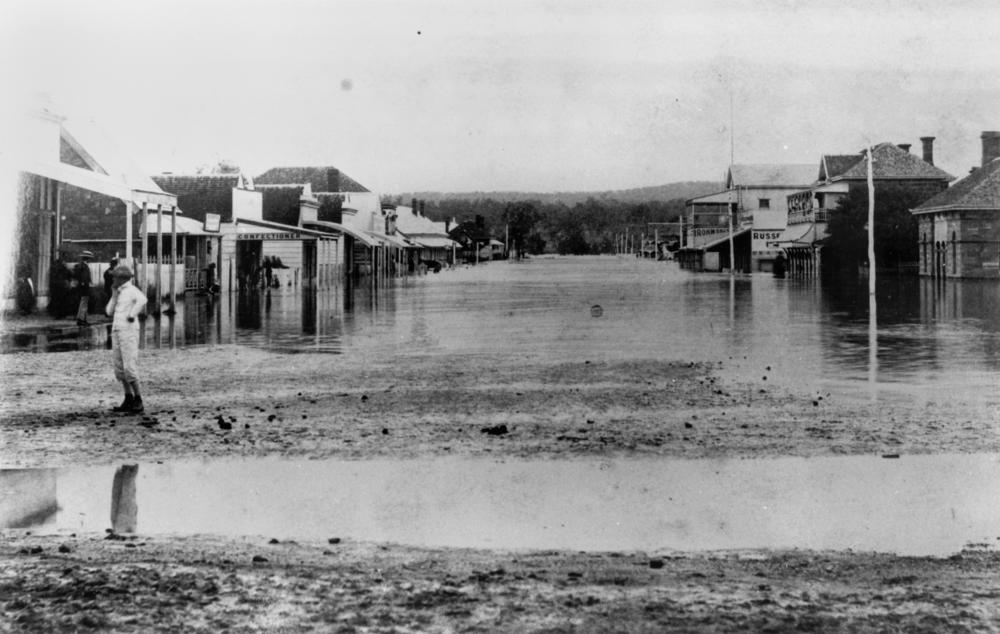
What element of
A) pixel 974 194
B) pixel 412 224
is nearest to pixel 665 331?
pixel 974 194

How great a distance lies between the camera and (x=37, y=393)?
40.4ft

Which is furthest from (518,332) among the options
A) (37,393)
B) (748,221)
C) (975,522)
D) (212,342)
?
(748,221)

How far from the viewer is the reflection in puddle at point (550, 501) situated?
257 inches

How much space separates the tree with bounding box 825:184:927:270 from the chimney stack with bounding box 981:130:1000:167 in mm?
5000

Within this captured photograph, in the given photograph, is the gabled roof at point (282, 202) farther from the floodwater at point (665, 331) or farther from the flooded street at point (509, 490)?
the flooded street at point (509, 490)

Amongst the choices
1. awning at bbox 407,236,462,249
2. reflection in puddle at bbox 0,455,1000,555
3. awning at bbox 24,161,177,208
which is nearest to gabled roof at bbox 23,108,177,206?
awning at bbox 24,161,177,208

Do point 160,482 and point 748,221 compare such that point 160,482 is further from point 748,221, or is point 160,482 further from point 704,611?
point 748,221

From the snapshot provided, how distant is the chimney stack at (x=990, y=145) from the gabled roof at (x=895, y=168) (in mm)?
18640

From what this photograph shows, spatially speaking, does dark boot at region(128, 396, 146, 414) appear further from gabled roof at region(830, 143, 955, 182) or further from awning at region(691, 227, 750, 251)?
awning at region(691, 227, 750, 251)

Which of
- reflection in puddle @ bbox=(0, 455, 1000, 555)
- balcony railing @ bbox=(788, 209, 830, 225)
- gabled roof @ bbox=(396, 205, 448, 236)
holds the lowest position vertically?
reflection in puddle @ bbox=(0, 455, 1000, 555)

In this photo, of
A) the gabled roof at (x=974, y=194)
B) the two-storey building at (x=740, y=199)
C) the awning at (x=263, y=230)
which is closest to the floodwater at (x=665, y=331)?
the awning at (x=263, y=230)

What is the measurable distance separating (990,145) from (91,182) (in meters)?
52.3

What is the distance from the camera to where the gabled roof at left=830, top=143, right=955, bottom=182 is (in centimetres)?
8012

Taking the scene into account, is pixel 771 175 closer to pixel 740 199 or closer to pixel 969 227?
pixel 740 199
